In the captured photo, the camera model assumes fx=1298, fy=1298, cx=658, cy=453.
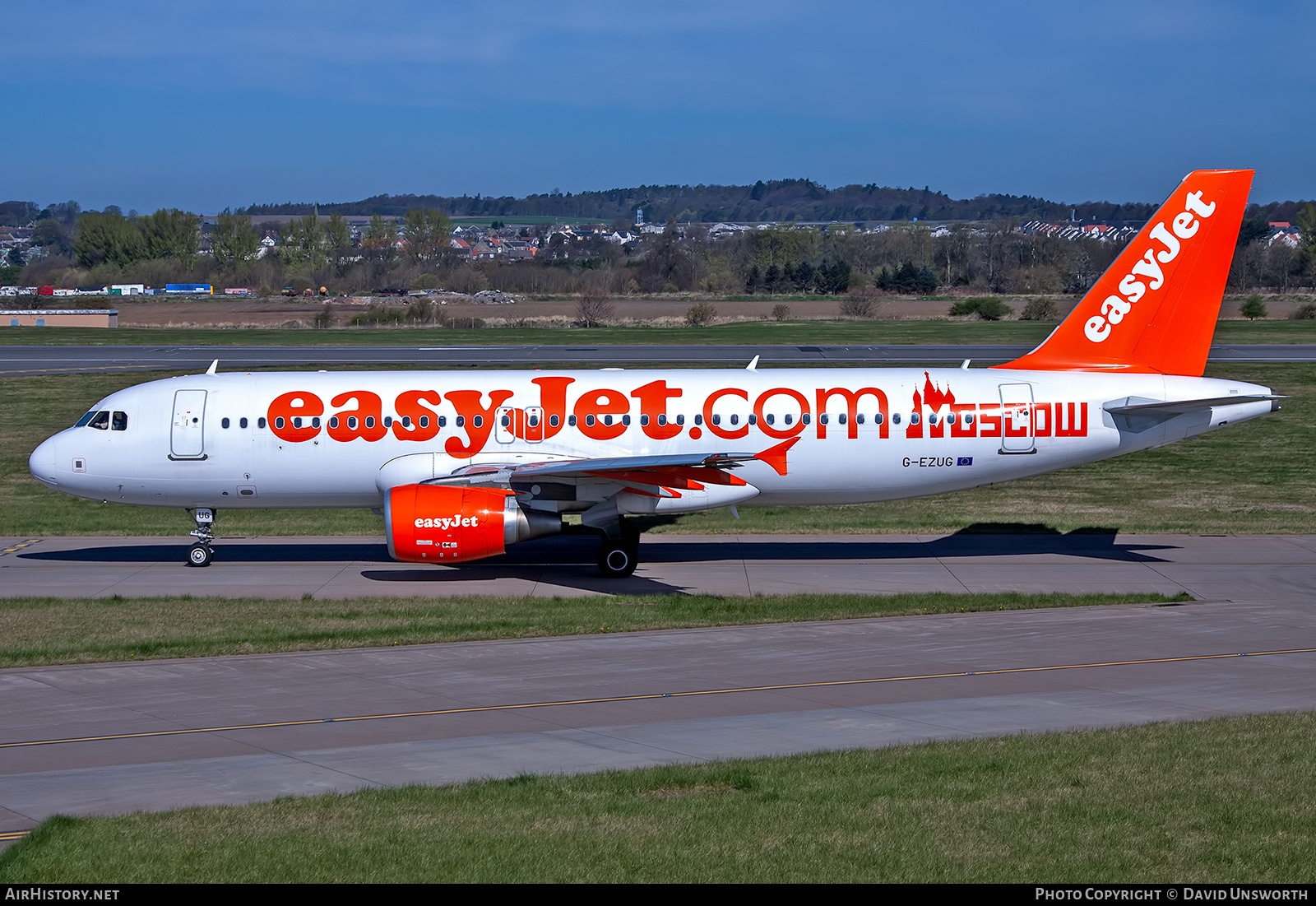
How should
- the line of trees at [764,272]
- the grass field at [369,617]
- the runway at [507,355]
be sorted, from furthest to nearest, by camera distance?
the line of trees at [764,272] → the runway at [507,355] → the grass field at [369,617]

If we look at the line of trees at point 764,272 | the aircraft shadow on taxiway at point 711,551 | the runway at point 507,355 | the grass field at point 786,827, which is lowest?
the aircraft shadow on taxiway at point 711,551

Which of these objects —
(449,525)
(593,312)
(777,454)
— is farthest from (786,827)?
(593,312)

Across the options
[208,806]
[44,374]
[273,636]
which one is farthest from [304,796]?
[44,374]

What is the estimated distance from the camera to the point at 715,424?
27.0 metres

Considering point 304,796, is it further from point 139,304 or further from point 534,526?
point 139,304

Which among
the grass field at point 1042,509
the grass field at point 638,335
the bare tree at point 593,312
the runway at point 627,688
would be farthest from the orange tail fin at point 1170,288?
the bare tree at point 593,312

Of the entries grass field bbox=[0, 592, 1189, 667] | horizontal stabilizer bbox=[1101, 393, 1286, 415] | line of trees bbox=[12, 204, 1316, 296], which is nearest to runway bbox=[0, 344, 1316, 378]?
horizontal stabilizer bbox=[1101, 393, 1286, 415]

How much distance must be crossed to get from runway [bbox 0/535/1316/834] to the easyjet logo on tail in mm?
5389

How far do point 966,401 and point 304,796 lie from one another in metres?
17.8

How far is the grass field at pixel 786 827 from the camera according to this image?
10.4 meters

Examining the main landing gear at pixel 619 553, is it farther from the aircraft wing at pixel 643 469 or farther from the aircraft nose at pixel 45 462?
the aircraft nose at pixel 45 462

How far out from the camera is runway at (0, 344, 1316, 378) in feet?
210

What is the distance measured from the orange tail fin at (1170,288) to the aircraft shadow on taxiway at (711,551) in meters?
4.30

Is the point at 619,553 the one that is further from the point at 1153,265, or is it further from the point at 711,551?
the point at 1153,265
